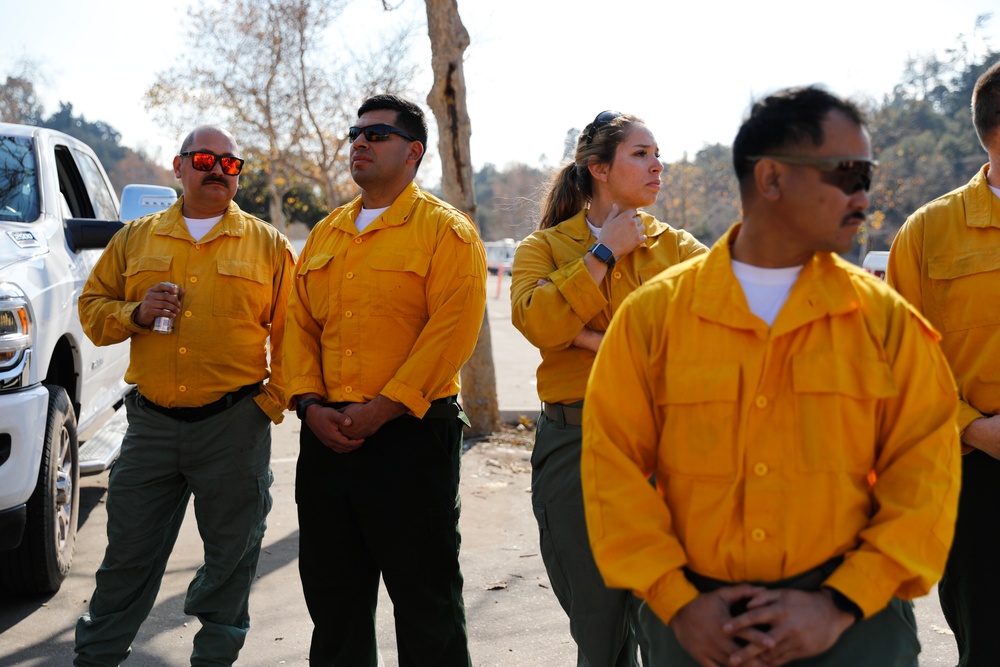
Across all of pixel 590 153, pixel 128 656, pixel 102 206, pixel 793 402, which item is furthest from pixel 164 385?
pixel 102 206

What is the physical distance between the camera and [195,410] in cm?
400

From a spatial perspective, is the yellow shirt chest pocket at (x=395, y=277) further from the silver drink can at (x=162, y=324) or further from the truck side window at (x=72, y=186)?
the truck side window at (x=72, y=186)

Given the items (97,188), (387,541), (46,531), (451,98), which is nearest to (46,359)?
(46,531)

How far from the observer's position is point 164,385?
3979mm

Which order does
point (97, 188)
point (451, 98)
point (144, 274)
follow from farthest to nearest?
1. point (451, 98)
2. point (97, 188)
3. point (144, 274)

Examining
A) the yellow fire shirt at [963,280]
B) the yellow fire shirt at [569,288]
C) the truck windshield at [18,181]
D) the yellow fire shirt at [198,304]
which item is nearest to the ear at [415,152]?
the yellow fire shirt at [569,288]

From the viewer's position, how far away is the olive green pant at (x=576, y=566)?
322 cm

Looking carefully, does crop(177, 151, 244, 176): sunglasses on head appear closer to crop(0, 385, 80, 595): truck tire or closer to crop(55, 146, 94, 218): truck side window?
crop(0, 385, 80, 595): truck tire

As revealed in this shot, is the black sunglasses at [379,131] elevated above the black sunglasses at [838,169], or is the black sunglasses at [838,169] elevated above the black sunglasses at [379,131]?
the black sunglasses at [379,131]

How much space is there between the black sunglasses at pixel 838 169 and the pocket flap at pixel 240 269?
2.61m

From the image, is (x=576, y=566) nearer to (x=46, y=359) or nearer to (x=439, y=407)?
(x=439, y=407)

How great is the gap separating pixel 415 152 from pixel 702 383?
6.61 ft

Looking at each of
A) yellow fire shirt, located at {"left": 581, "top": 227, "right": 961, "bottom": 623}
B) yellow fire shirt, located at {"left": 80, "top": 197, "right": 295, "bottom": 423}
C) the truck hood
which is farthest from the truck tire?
yellow fire shirt, located at {"left": 581, "top": 227, "right": 961, "bottom": 623}

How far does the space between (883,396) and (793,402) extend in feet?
0.61
